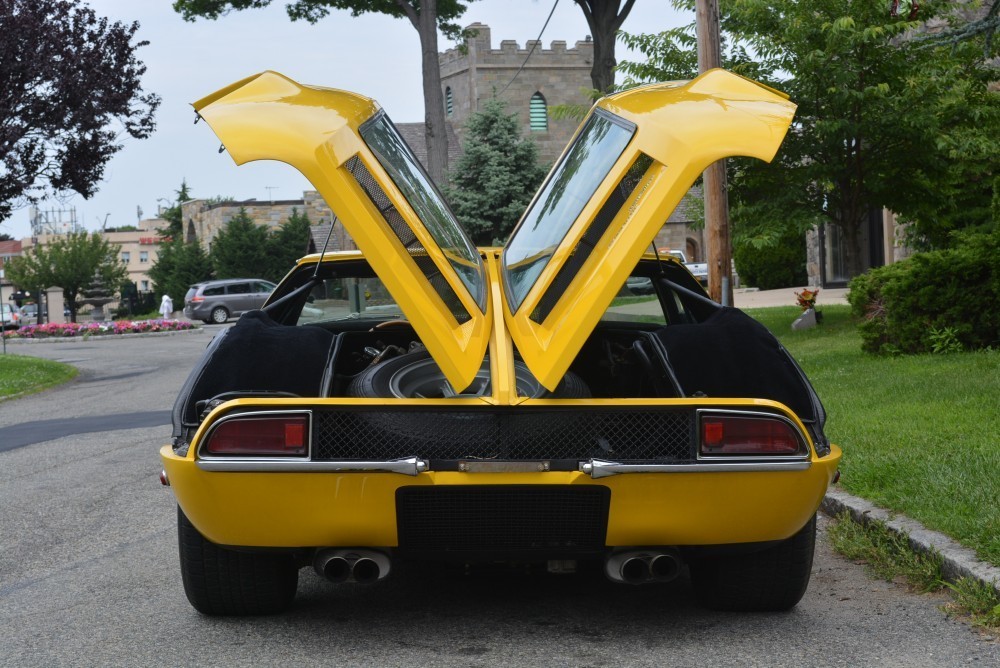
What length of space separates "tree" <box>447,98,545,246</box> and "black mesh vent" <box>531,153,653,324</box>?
30377mm

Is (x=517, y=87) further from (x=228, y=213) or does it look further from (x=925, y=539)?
(x=925, y=539)

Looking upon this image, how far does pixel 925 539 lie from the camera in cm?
514

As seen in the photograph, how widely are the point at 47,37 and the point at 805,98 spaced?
12.6 meters

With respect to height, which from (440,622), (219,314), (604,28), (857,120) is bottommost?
(219,314)

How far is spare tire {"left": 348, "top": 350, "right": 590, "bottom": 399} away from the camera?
4.15 meters

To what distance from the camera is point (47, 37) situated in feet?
66.8

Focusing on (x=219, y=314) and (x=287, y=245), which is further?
(x=287, y=245)

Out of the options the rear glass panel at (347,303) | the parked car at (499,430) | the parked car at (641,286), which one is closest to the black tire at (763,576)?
the parked car at (499,430)

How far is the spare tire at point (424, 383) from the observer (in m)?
4.15

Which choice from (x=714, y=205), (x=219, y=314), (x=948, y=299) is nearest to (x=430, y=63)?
(x=714, y=205)

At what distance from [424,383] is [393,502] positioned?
672mm

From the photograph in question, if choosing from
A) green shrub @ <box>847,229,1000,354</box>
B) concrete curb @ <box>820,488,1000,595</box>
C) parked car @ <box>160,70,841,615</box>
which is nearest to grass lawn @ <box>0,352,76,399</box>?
green shrub @ <box>847,229,1000,354</box>

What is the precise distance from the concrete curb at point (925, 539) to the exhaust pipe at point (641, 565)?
127 centimetres

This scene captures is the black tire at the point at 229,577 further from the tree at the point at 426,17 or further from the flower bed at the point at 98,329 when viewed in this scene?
the flower bed at the point at 98,329
